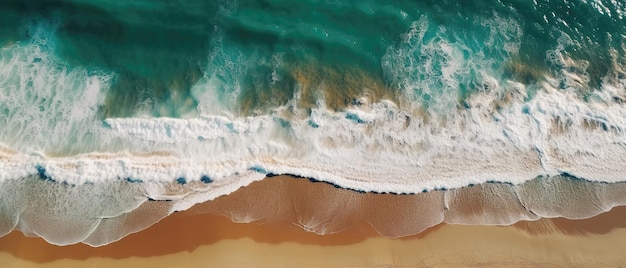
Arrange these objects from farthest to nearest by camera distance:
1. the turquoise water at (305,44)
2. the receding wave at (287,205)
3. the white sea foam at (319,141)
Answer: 1. the turquoise water at (305,44)
2. the white sea foam at (319,141)
3. the receding wave at (287,205)

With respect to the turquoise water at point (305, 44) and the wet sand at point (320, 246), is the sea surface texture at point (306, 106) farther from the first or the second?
the wet sand at point (320, 246)

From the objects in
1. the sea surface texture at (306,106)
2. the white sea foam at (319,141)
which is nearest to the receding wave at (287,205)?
the sea surface texture at (306,106)

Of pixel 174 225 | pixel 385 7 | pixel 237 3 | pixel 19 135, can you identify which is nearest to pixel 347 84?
pixel 385 7

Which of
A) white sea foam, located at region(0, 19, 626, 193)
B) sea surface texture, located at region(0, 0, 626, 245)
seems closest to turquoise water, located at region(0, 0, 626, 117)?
sea surface texture, located at region(0, 0, 626, 245)

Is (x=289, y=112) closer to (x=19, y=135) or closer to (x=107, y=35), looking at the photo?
(x=107, y=35)

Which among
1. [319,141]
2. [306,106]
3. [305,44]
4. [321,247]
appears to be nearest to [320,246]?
[321,247]

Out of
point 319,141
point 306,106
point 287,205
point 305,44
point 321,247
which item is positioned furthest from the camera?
point 305,44

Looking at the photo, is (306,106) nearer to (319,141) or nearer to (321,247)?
(319,141)
